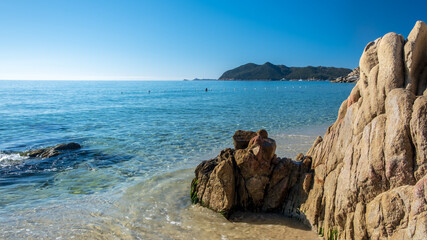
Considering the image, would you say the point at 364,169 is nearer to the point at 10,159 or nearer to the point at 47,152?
the point at 47,152

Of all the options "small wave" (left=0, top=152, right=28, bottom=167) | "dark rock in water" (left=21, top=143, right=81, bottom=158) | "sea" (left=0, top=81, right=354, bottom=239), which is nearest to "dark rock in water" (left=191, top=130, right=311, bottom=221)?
"sea" (left=0, top=81, right=354, bottom=239)

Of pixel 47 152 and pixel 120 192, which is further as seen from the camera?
pixel 47 152

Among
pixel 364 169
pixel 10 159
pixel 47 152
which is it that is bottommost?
pixel 10 159

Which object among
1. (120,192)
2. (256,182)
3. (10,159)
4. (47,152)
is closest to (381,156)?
(256,182)

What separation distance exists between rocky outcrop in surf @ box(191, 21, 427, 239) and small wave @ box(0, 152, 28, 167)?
12382 millimetres

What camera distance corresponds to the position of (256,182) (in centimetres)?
991

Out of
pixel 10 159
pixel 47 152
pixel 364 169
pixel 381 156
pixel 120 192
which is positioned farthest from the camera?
pixel 47 152

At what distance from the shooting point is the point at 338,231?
307 inches

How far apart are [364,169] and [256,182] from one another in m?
3.67

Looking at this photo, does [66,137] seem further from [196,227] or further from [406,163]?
[406,163]

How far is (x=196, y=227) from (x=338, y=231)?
4320 millimetres

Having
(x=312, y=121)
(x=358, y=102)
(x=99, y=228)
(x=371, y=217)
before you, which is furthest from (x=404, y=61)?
(x=312, y=121)

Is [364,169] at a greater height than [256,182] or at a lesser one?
greater

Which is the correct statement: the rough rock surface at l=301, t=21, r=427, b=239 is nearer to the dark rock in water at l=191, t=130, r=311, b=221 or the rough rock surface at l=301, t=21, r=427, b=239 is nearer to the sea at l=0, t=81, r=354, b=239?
the dark rock in water at l=191, t=130, r=311, b=221
